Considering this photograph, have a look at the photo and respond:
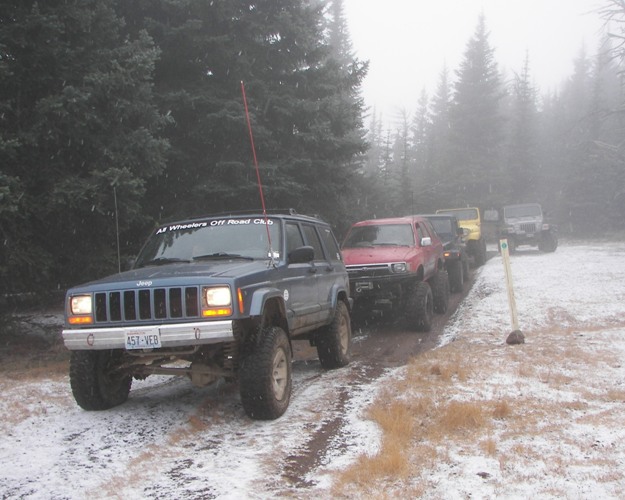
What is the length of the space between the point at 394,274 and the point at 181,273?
18.0 ft

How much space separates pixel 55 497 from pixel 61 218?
5.71 metres

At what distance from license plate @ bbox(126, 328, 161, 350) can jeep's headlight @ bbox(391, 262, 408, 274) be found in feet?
19.2

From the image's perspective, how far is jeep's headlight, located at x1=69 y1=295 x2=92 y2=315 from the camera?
507 cm

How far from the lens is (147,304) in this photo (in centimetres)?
493

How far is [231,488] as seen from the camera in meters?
3.81

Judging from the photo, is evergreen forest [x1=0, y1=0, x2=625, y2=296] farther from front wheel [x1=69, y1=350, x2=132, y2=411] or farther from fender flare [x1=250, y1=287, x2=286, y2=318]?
fender flare [x1=250, y1=287, x2=286, y2=318]

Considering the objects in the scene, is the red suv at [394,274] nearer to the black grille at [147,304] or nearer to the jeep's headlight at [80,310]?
the black grille at [147,304]

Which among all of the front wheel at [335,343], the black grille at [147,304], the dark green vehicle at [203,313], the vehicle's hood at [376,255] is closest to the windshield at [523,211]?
the vehicle's hood at [376,255]

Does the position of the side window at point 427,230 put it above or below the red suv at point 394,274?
above

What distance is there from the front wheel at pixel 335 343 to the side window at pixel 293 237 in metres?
1.27

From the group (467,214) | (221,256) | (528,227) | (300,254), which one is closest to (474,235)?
(467,214)

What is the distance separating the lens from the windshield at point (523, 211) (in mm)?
26969

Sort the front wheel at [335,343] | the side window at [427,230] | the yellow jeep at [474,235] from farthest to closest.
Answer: the yellow jeep at [474,235]
the side window at [427,230]
the front wheel at [335,343]

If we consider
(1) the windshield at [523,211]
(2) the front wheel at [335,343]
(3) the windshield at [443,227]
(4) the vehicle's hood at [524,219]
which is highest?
(1) the windshield at [523,211]
